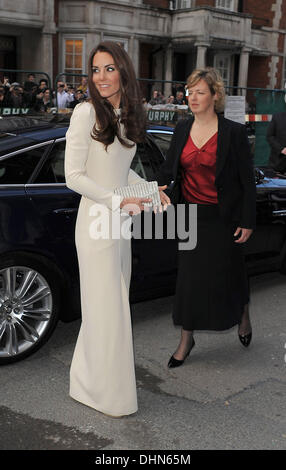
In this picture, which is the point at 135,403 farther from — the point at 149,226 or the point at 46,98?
the point at 46,98

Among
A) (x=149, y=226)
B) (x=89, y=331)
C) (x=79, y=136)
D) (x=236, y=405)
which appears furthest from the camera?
(x=149, y=226)

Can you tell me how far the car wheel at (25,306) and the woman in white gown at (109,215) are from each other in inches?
25.8

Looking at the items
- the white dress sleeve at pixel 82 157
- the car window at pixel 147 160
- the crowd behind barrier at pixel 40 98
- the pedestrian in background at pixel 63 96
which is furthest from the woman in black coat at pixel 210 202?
the pedestrian in background at pixel 63 96

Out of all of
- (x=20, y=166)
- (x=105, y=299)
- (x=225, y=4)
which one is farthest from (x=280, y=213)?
(x=225, y=4)

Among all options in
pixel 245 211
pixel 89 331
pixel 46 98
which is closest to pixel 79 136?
pixel 89 331

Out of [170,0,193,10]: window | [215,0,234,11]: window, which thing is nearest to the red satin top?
[170,0,193,10]: window

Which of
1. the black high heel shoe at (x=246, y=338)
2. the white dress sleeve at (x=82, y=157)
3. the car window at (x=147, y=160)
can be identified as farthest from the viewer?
the car window at (x=147, y=160)

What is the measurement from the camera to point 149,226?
4.39 meters

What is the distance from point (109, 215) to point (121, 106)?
59 cm

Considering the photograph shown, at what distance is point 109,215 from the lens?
319 cm

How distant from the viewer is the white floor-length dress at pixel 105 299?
3.07 metres

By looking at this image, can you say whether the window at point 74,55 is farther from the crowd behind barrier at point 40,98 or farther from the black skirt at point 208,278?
the black skirt at point 208,278

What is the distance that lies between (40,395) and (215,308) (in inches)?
50.7

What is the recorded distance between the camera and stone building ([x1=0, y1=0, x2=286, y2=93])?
69.7 feet
